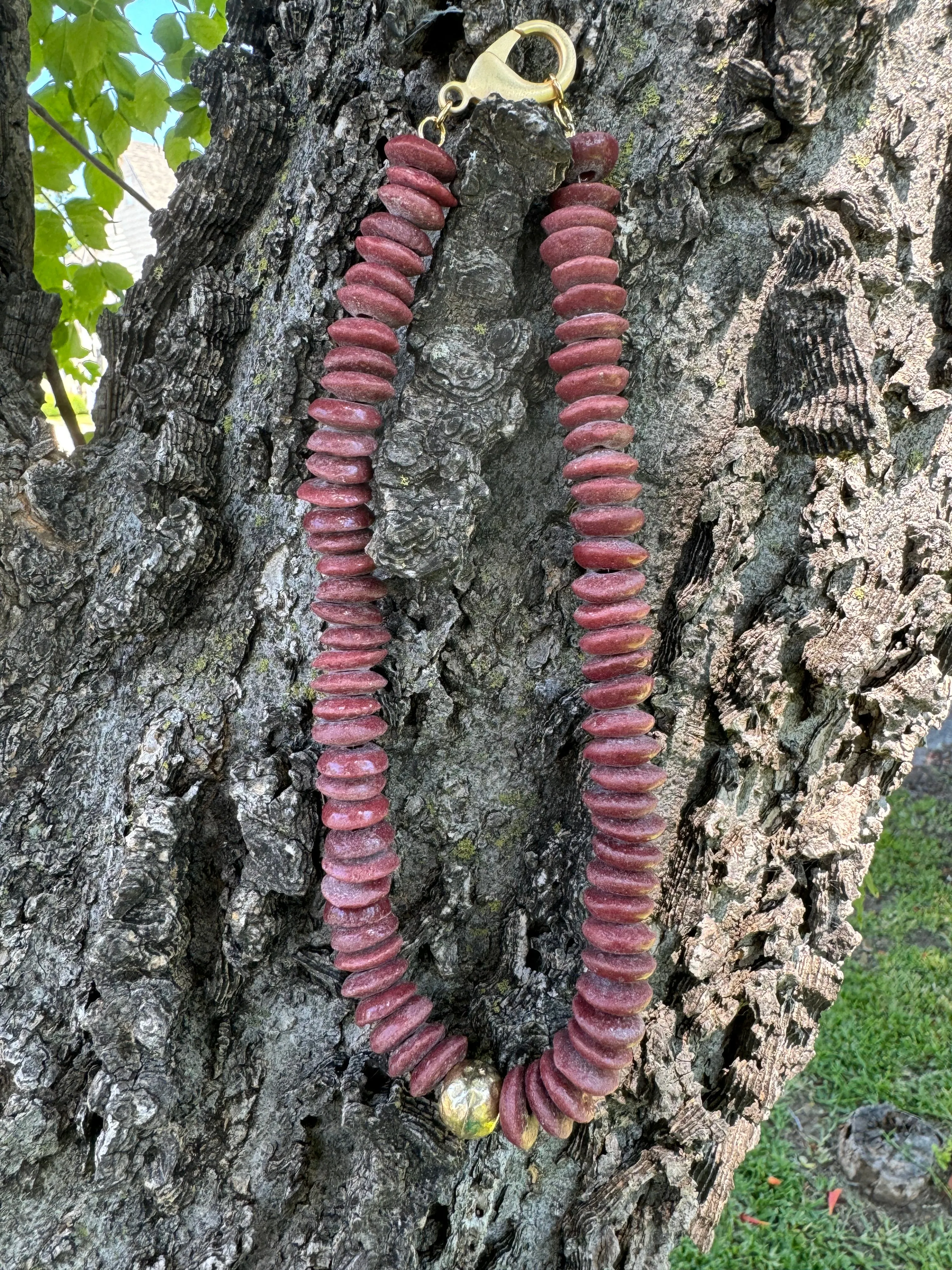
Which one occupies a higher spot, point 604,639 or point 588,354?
point 588,354

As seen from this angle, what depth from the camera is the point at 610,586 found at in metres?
1.06

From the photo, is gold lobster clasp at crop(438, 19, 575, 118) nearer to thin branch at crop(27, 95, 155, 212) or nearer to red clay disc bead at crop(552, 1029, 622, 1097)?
thin branch at crop(27, 95, 155, 212)

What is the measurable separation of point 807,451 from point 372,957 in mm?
861

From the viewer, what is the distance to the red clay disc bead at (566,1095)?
1.09m

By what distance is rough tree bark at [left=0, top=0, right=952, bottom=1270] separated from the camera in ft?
3.64

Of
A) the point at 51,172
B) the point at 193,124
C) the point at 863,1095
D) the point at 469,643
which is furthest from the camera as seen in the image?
the point at 863,1095

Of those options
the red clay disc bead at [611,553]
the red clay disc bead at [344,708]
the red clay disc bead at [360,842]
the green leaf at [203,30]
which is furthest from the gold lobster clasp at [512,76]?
the green leaf at [203,30]

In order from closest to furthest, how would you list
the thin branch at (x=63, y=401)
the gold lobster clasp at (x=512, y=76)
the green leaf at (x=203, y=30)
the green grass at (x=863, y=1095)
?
the gold lobster clasp at (x=512, y=76) → the thin branch at (x=63, y=401) → the green leaf at (x=203, y=30) → the green grass at (x=863, y=1095)

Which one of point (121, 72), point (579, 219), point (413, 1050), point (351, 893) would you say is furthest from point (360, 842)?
point (121, 72)

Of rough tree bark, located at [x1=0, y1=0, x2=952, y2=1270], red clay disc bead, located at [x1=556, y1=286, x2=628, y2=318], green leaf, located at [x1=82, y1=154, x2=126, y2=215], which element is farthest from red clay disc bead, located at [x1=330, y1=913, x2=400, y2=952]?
green leaf, located at [x1=82, y1=154, x2=126, y2=215]

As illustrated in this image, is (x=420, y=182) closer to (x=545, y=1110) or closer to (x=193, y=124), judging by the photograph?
(x=193, y=124)

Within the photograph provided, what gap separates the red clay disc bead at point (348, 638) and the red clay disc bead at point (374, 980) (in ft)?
0.98

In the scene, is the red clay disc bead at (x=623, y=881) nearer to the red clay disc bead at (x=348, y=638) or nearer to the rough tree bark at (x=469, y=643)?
the rough tree bark at (x=469, y=643)

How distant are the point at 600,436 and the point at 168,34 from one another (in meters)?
1.41
